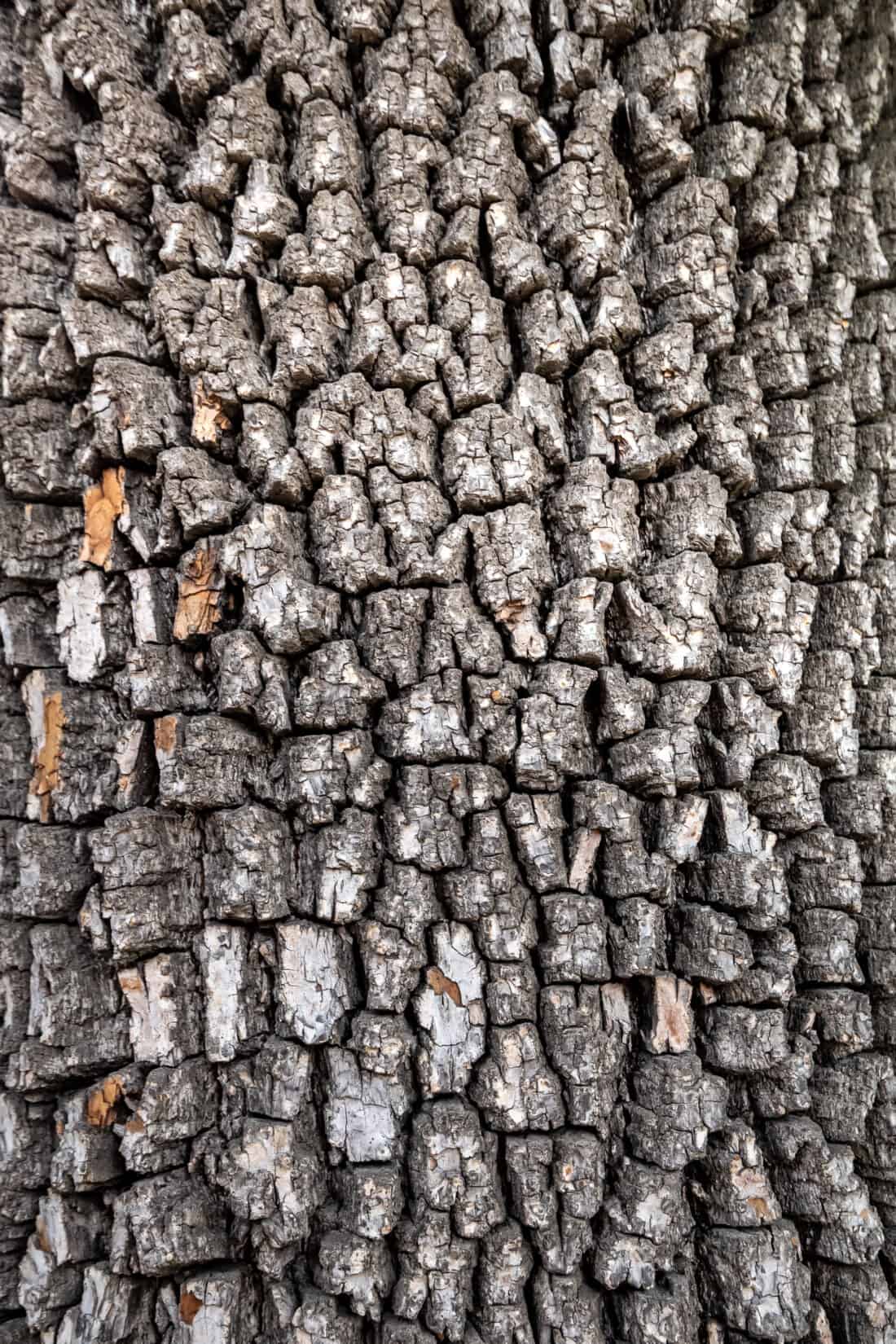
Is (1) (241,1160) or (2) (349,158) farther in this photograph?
(2) (349,158)

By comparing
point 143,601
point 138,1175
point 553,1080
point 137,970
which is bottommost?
point 138,1175

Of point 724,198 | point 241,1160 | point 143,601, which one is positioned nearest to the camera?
point 241,1160

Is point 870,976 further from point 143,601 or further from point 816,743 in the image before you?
point 143,601

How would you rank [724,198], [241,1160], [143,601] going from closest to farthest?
1. [241,1160]
2. [143,601]
3. [724,198]

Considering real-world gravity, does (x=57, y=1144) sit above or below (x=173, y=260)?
below

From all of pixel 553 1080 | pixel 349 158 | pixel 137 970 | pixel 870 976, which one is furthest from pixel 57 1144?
pixel 349 158

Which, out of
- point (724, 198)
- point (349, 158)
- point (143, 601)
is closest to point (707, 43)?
point (724, 198)
